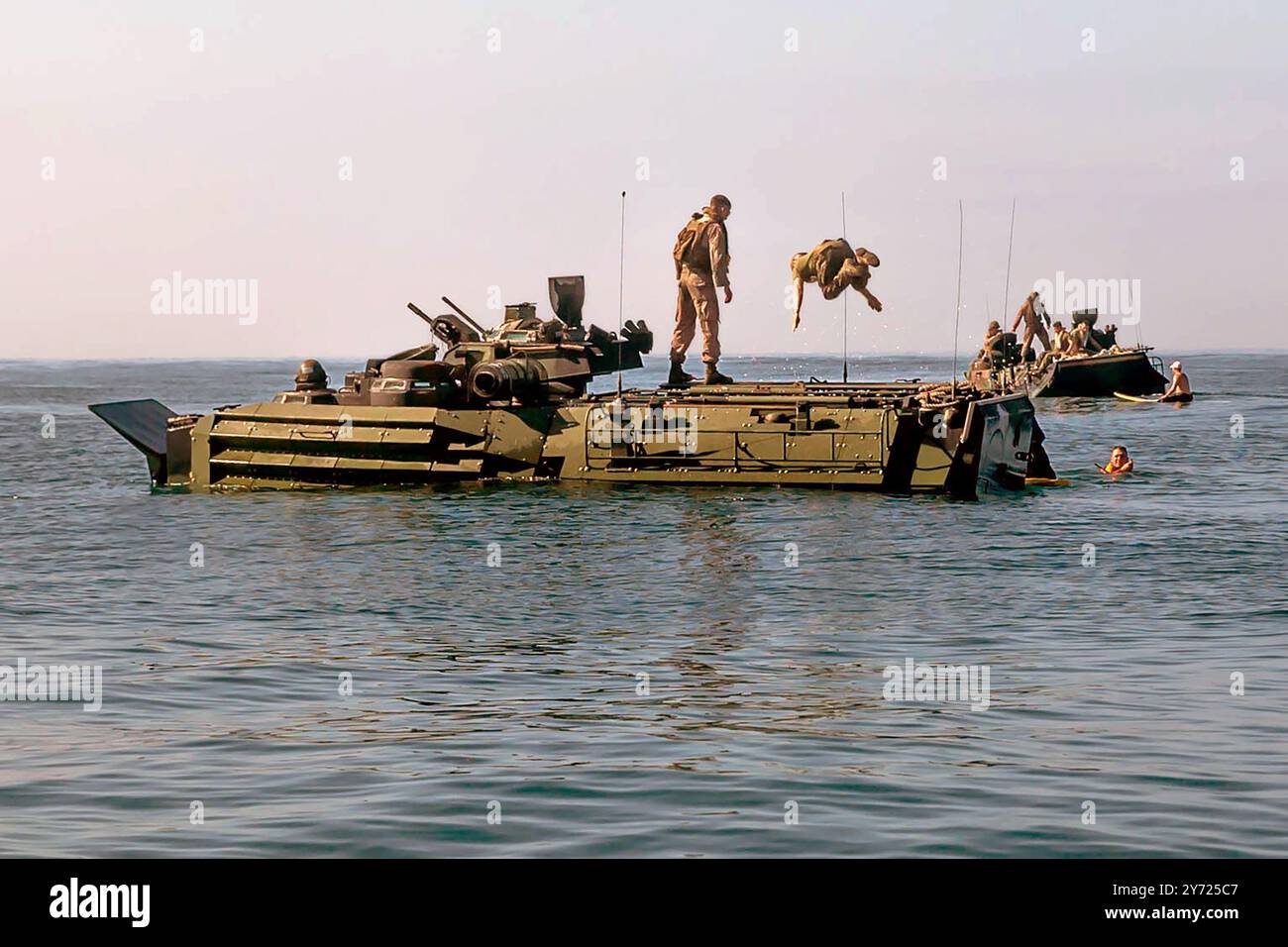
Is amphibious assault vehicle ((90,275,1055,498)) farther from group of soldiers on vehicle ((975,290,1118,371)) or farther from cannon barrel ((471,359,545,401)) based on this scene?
group of soldiers on vehicle ((975,290,1118,371))

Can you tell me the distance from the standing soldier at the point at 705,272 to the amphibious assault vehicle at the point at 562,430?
991mm

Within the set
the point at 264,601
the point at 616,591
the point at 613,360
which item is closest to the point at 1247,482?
the point at 613,360

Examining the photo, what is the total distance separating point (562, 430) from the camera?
1088 inches

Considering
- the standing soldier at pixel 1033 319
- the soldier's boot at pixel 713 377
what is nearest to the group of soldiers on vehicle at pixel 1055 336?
the standing soldier at pixel 1033 319

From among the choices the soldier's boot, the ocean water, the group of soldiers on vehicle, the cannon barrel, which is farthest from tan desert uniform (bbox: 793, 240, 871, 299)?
the group of soldiers on vehicle

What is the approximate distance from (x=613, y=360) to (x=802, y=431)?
664 cm

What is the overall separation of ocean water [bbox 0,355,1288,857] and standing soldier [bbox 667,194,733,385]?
4.27 m

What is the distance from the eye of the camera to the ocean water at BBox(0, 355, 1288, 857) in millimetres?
8727

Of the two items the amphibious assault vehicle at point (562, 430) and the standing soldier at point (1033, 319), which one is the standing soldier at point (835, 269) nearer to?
the amphibious assault vehicle at point (562, 430)

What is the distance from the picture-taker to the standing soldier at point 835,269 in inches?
1113

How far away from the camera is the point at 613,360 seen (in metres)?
31.8

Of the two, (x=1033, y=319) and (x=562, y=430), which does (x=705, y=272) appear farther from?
(x=1033, y=319)

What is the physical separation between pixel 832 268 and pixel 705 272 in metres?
2.78
